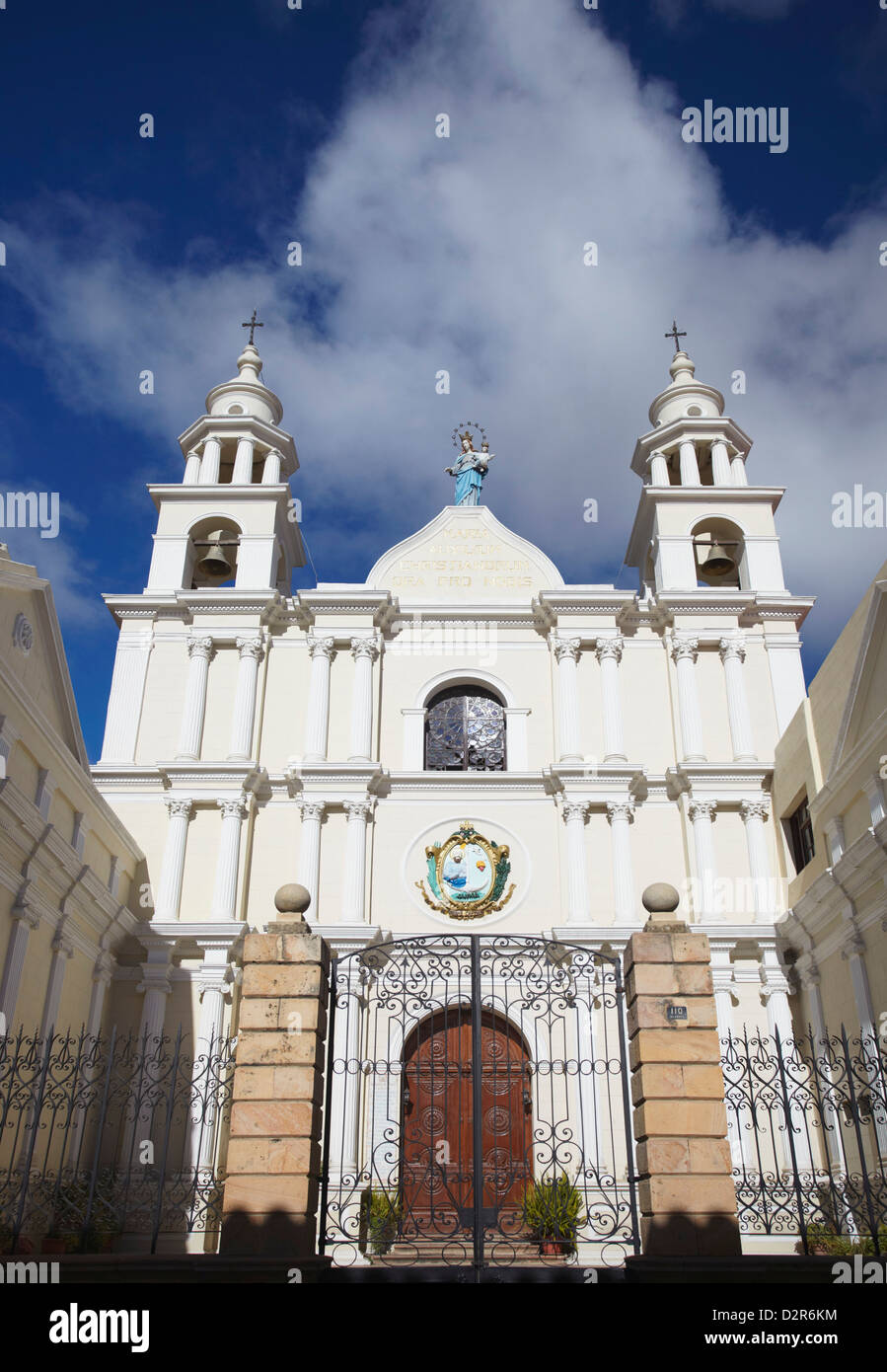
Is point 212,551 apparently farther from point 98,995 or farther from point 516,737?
point 98,995

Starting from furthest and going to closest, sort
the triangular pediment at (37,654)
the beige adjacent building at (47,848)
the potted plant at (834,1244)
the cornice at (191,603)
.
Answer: the cornice at (191,603), the triangular pediment at (37,654), the beige adjacent building at (47,848), the potted plant at (834,1244)

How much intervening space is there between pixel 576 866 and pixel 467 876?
1840 millimetres

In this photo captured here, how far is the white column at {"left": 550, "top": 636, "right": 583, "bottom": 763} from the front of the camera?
18.7 meters

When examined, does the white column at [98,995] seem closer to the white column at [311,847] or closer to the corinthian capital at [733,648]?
the white column at [311,847]

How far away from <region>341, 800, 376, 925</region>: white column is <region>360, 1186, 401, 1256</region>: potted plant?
435 centimetres

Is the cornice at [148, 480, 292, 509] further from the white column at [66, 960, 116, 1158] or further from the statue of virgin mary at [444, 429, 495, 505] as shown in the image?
the white column at [66, 960, 116, 1158]

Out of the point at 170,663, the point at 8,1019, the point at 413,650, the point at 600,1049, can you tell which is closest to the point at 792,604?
the point at 413,650

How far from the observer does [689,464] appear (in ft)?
72.8

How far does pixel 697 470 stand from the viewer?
22203 mm

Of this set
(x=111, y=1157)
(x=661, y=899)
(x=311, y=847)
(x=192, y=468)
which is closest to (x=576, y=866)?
(x=311, y=847)

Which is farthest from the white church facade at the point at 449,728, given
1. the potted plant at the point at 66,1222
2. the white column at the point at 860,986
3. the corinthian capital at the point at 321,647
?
the potted plant at the point at 66,1222

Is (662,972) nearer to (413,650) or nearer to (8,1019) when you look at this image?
(8,1019)

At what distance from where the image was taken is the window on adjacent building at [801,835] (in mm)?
16984

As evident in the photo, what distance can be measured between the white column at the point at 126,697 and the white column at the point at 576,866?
307 inches
